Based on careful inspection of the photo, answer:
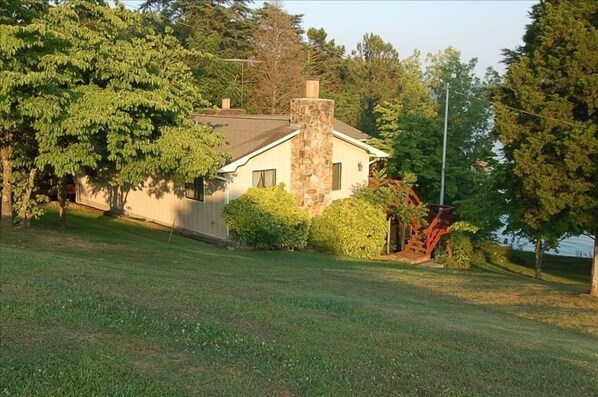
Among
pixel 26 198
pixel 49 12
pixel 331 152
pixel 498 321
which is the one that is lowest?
pixel 498 321

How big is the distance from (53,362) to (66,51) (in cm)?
1308

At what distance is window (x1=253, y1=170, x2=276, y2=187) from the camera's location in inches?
1007

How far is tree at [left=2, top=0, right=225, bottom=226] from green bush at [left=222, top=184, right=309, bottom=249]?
2.94 metres

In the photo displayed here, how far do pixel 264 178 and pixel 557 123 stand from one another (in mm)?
11998

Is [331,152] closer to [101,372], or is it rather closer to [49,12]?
[49,12]

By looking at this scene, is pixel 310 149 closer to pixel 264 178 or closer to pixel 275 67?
pixel 264 178

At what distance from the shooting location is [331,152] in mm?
27297

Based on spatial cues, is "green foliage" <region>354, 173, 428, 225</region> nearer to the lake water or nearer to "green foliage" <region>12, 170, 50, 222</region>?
the lake water

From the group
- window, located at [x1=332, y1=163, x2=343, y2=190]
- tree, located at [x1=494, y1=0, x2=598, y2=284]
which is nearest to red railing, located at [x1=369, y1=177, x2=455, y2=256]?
window, located at [x1=332, y1=163, x2=343, y2=190]

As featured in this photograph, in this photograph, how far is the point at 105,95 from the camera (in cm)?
1695

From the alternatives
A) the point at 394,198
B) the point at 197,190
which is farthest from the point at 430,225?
the point at 197,190

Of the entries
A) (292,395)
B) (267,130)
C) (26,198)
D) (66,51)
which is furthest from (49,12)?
(292,395)

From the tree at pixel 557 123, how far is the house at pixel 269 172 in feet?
31.0

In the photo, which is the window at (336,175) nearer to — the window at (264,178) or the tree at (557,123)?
the window at (264,178)
